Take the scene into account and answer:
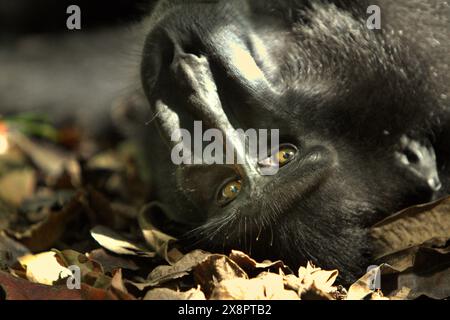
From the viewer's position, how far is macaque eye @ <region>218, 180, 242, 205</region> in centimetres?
230

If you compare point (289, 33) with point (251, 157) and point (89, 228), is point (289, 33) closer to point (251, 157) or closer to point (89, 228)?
point (251, 157)

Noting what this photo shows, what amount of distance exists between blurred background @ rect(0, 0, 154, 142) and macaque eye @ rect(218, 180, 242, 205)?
8.51 feet

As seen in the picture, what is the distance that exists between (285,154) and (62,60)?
341cm

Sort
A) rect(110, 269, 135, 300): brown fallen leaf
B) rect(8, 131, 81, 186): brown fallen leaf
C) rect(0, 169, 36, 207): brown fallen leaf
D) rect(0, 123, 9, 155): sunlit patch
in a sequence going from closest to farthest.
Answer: rect(110, 269, 135, 300): brown fallen leaf < rect(0, 169, 36, 207): brown fallen leaf < rect(0, 123, 9, 155): sunlit patch < rect(8, 131, 81, 186): brown fallen leaf

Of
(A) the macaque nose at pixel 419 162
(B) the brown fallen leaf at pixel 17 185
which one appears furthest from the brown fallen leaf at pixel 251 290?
(B) the brown fallen leaf at pixel 17 185

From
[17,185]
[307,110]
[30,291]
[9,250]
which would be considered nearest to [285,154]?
[307,110]

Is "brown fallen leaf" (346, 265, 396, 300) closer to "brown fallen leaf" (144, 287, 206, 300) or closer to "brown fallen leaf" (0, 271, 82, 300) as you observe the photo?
"brown fallen leaf" (144, 287, 206, 300)

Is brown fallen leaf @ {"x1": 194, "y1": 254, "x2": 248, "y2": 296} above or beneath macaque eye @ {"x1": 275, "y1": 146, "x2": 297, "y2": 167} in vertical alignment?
beneath

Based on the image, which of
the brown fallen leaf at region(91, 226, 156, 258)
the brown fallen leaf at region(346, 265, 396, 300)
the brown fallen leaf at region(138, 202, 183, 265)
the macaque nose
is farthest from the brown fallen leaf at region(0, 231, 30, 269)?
the macaque nose

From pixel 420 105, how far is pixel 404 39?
237mm

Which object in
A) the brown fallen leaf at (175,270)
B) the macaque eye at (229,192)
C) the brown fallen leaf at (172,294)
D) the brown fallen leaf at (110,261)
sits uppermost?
the macaque eye at (229,192)

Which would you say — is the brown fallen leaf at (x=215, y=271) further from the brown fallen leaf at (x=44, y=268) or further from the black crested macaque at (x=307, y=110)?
the brown fallen leaf at (x=44, y=268)

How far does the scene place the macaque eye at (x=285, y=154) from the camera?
2264 millimetres

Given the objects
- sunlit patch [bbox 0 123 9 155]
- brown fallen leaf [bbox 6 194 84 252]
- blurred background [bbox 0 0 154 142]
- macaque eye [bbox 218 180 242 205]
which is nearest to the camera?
macaque eye [bbox 218 180 242 205]
